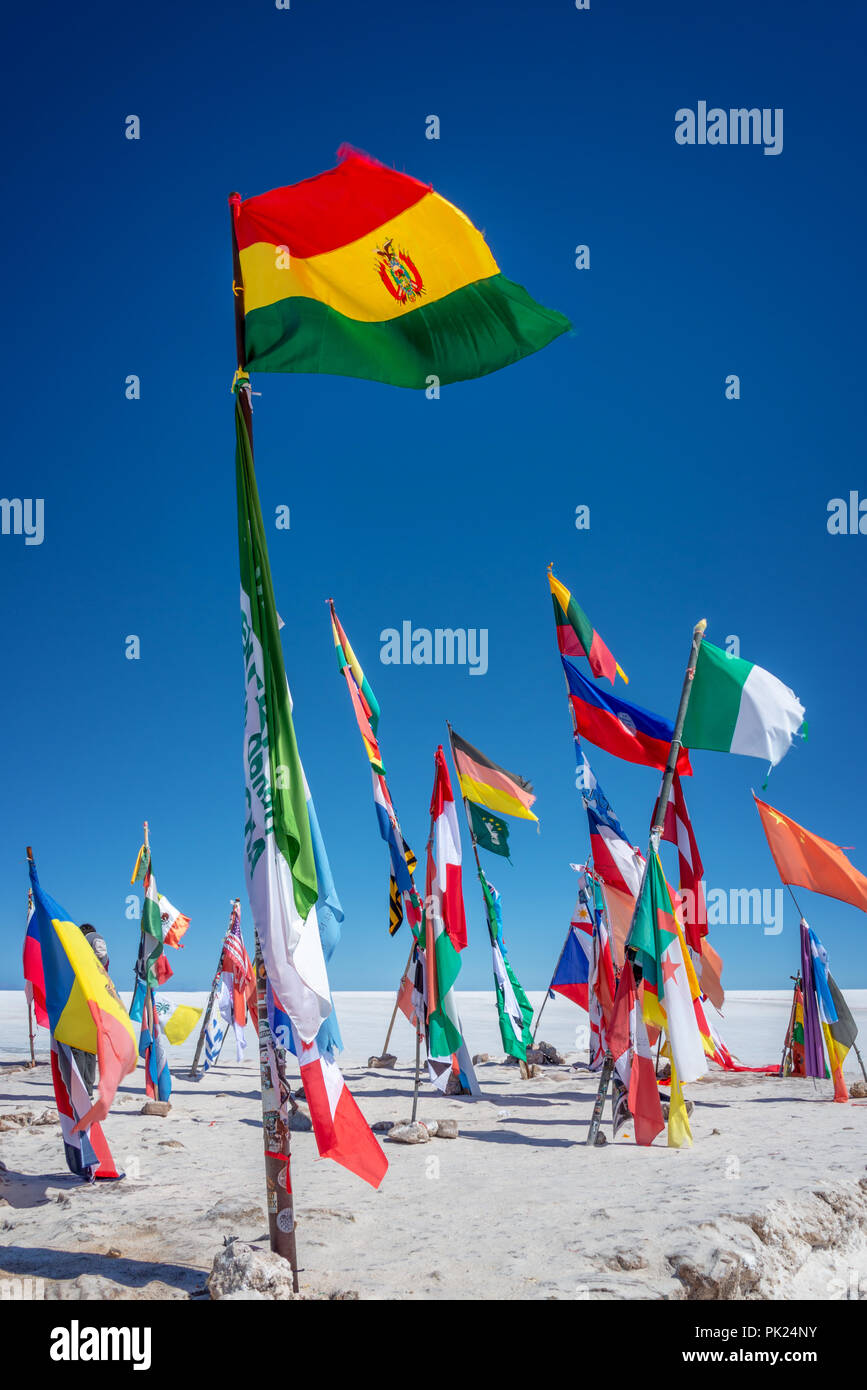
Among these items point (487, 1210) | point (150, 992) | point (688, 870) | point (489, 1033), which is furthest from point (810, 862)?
point (489, 1033)

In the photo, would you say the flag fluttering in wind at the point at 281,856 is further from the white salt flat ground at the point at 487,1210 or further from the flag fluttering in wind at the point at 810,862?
the flag fluttering in wind at the point at 810,862

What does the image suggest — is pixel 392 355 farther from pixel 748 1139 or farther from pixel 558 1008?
pixel 558 1008

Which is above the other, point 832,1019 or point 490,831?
point 490,831

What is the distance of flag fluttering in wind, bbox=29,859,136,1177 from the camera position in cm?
788

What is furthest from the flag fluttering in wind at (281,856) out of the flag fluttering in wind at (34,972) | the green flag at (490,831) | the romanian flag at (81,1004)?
the green flag at (490,831)

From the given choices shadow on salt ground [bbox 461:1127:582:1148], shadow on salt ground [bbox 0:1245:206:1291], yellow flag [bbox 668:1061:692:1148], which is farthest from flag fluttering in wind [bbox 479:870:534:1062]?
shadow on salt ground [bbox 0:1245:206:1291]

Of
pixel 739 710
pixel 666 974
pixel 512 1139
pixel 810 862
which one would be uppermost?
pixel 739 710

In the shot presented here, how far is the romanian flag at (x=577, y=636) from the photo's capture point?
1245 centimetres

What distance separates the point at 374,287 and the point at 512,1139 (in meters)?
10.2

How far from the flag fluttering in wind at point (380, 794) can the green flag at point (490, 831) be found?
2766 millimetres

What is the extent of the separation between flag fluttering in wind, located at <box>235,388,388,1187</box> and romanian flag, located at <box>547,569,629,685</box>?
22.7 feet

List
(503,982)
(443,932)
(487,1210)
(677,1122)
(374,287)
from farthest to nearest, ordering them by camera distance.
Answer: (503,982) → (443,932) → (677,1122) → (487,1210) → (374,287)

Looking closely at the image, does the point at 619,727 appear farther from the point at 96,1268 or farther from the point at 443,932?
the point at 96,1268

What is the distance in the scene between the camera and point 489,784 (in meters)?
15.7
